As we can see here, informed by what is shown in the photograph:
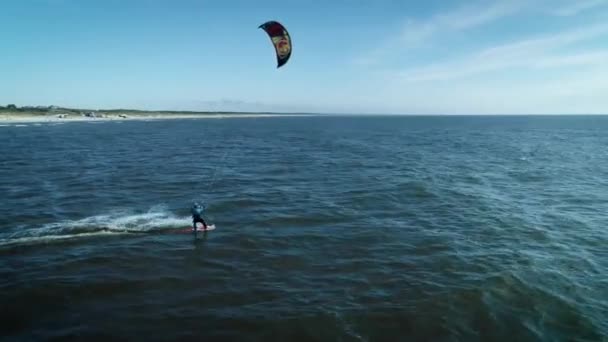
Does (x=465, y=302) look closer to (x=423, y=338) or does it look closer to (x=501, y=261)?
(x=423, y=338)

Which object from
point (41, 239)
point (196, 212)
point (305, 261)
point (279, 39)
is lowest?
point (305, 261)

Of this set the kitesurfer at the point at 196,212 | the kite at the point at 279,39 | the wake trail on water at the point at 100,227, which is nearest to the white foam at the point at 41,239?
the wake trail on water at the point at 100,227

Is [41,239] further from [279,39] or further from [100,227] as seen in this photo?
[279,39]

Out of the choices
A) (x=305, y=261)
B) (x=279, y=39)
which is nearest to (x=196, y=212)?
(x=305, y=261)

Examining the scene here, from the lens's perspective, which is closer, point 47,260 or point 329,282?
point 329,282

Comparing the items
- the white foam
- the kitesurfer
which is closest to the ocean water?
the white foam

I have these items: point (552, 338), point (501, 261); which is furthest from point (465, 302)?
point (501, 261)
